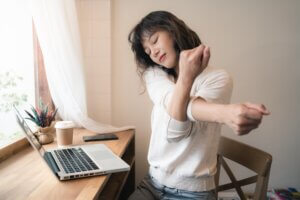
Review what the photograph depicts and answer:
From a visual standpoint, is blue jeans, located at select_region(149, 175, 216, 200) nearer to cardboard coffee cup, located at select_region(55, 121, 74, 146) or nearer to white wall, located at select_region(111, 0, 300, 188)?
cardboard coffee cup, located at select_region(55, 121, 74, 146)

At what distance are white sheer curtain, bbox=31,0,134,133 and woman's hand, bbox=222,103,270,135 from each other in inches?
39.5

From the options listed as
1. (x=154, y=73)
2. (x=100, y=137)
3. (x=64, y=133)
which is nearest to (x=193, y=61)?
(x=154, y=73)

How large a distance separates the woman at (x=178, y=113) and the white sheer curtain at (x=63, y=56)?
41 cm

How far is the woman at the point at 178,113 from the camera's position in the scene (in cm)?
68

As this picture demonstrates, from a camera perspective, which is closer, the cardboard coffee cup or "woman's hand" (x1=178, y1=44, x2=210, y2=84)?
"woman's hand" (x1=178, y1=44, x2=210, y2=84)

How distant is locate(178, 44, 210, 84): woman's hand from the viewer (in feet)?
1.97

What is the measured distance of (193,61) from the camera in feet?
1.98

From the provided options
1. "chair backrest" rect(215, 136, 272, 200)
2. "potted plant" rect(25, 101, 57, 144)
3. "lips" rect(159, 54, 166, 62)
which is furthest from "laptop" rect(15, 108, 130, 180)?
"chair backrest" rect(215, 136, 272, 200)

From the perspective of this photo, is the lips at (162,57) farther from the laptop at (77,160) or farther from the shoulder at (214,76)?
the laptop at (77,160)

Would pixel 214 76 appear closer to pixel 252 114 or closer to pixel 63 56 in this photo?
pixel 252 114

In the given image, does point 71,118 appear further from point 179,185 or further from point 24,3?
point 179,185

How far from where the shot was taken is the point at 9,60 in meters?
1.20

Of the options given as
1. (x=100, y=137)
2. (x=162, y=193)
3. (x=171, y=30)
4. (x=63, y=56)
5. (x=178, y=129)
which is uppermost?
(x=171, y=30)

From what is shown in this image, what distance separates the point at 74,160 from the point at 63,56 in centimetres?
60
